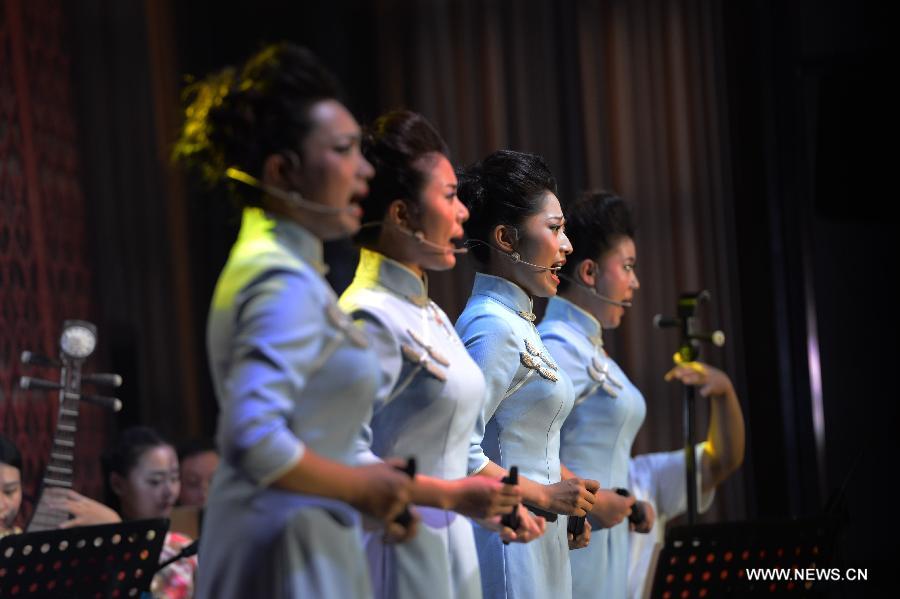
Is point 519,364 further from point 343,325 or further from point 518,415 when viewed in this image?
point 343,325

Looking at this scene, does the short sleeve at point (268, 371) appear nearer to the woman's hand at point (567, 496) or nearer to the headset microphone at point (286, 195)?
the headset microphone at point (286, 195)

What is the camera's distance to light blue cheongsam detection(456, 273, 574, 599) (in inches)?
106

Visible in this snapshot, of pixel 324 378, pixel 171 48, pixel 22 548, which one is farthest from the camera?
pixel 171 48

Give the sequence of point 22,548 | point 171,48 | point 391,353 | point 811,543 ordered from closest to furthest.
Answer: point 391,353 < point 22,548 < point 811,543 < point 171,48

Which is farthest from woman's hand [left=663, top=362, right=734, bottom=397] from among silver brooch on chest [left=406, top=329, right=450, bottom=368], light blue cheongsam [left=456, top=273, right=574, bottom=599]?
silver brooch on chest [left=406, top=329, right=450, bottom=368]

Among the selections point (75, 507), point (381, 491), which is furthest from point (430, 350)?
point (75, 507)

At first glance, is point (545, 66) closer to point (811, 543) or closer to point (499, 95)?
point (499, 95)

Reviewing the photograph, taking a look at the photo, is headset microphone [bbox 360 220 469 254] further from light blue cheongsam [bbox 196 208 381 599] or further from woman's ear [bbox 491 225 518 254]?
woman's ear [bbox 491 225 518 254]

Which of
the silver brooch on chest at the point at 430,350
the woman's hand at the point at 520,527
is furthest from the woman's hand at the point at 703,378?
the silver brooch on chest at the point at 430,350

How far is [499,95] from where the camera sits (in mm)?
5758

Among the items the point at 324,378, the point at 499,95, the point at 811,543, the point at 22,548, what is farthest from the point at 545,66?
the point at 324,378

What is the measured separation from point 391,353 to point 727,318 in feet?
11.4

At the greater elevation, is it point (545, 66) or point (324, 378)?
point (545, 66)

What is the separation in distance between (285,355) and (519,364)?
1068 millimetres
